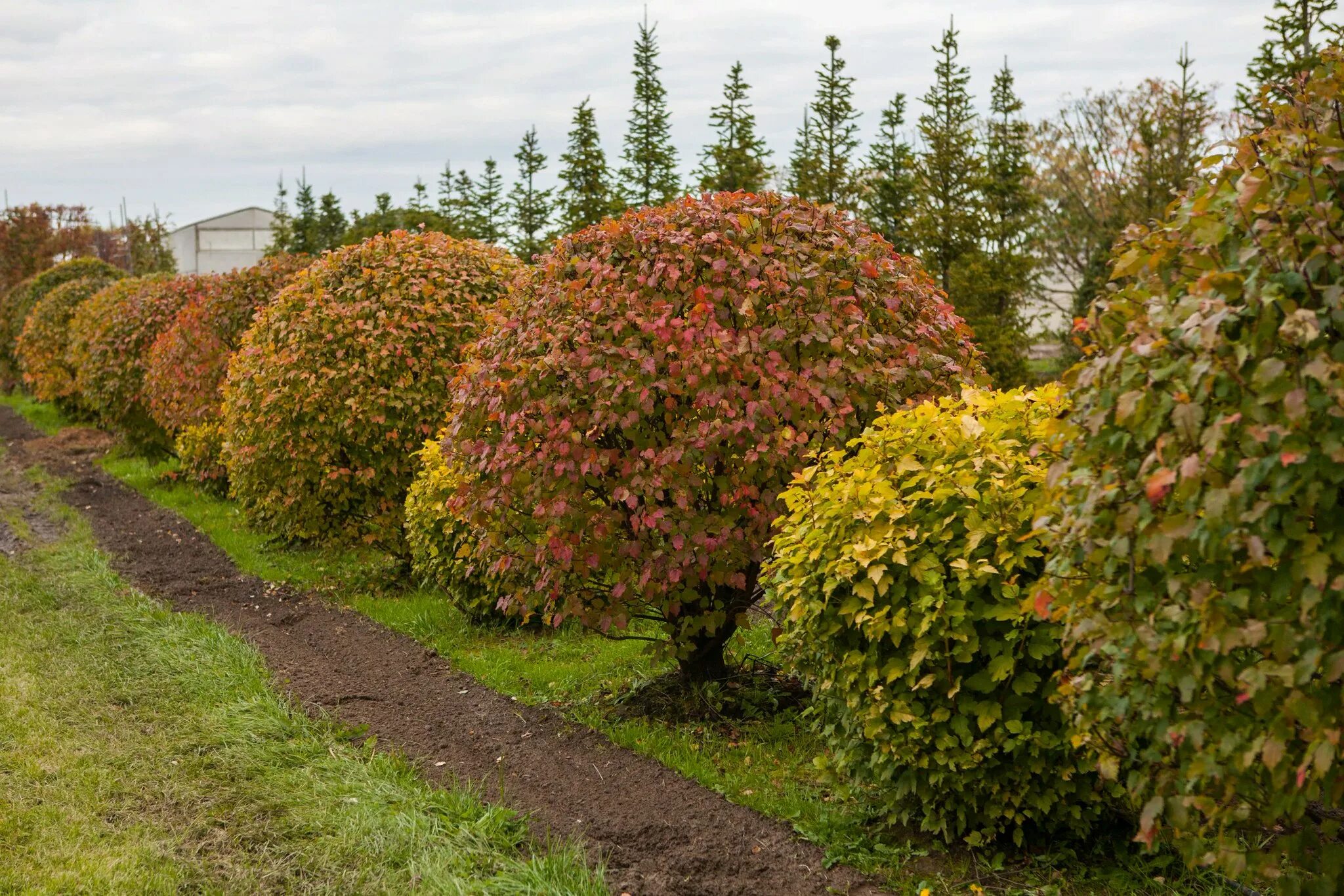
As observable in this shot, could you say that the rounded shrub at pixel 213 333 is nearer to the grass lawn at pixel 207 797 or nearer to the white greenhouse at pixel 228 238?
the grass lawn at pixel 207 797

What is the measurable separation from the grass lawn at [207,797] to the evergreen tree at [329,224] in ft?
95.6

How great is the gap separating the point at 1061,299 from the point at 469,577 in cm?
3206

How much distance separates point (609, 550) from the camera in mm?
5078

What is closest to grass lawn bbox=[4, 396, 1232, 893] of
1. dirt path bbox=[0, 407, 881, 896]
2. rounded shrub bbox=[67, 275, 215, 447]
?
dirt path bbox=[0, 407, 881, 896]

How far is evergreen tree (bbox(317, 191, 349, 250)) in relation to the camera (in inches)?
1350

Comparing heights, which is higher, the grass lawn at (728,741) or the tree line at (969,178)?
the tree line at (969,178)

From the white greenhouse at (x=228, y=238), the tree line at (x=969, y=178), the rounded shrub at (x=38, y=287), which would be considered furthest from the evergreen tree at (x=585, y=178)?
the white greenhouse at (x=228, y=238)

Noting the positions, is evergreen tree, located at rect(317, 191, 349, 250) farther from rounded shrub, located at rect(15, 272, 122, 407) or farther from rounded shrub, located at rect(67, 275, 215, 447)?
rounded shrub, located at rect(67, 275, 215, 447)

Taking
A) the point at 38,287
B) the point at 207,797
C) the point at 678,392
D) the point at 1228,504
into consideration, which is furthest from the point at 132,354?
the point at 38,287

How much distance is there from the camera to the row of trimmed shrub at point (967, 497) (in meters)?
2.44

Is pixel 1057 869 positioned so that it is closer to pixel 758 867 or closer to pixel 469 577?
pixel 758 867

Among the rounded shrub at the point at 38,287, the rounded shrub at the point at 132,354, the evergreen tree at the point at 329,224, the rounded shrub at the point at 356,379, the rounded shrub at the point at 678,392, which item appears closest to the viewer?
the rounded shrub at the point at 678,392

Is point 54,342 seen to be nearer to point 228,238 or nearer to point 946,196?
point 946,196

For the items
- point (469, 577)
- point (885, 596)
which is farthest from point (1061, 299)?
point (885, 596)
